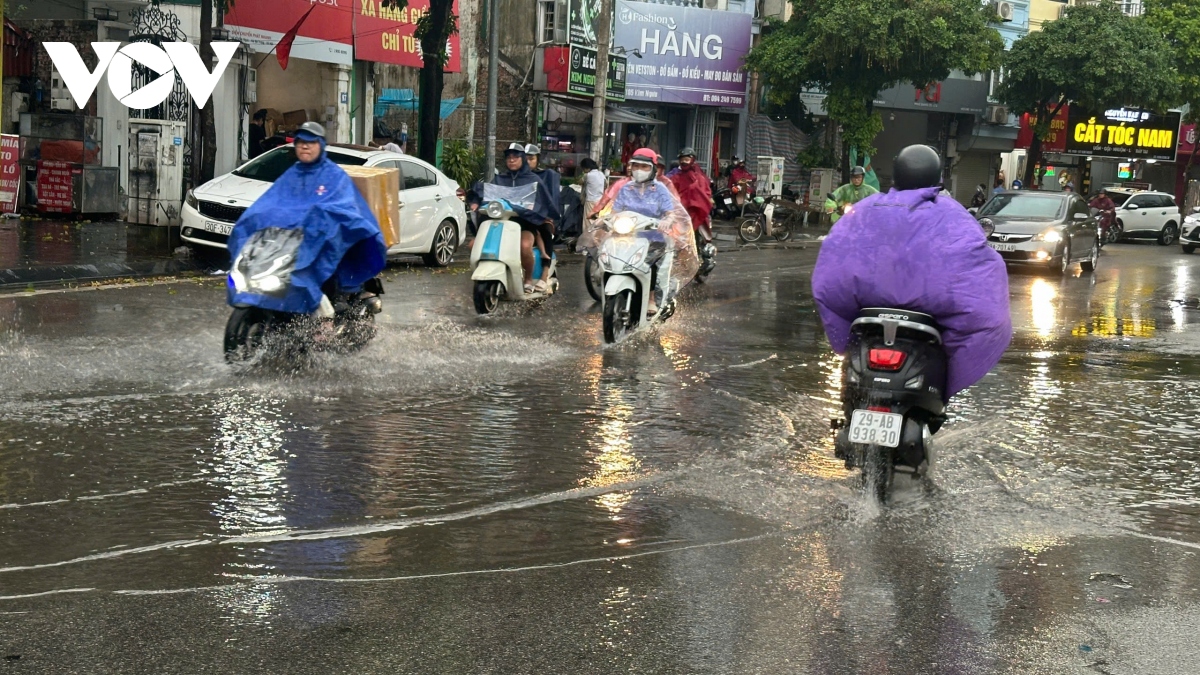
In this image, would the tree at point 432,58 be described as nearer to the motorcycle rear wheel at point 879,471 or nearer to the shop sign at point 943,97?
the motorcycle rear wheel at point 879,471

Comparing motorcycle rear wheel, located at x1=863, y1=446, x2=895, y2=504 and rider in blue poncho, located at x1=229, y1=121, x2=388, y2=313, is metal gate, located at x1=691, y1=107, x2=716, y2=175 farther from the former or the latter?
motorcycle rear wheel, located at x1=863, y1=446, x2=895, y2=504

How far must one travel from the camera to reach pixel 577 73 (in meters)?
33.9

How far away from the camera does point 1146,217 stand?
40.4m

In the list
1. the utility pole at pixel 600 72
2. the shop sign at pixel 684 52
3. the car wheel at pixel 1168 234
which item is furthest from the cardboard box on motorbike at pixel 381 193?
the car wheel at pixel 1168 234

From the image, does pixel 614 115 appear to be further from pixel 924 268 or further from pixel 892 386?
pixel 892 386

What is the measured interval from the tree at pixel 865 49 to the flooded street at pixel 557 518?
26.2 m

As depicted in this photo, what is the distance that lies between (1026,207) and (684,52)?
50.6 feet

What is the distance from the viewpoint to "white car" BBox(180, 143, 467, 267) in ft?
54.3

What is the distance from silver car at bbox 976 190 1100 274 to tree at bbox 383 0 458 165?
9097 mm

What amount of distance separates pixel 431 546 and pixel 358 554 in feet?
1.01

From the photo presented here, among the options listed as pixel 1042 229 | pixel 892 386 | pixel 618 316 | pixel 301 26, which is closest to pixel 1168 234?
pixel 1042 229

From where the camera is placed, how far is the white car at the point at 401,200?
1655 cm

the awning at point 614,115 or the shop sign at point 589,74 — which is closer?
the shop sign at point 589,74

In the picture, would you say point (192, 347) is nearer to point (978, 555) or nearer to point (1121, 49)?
point (978, 555)
